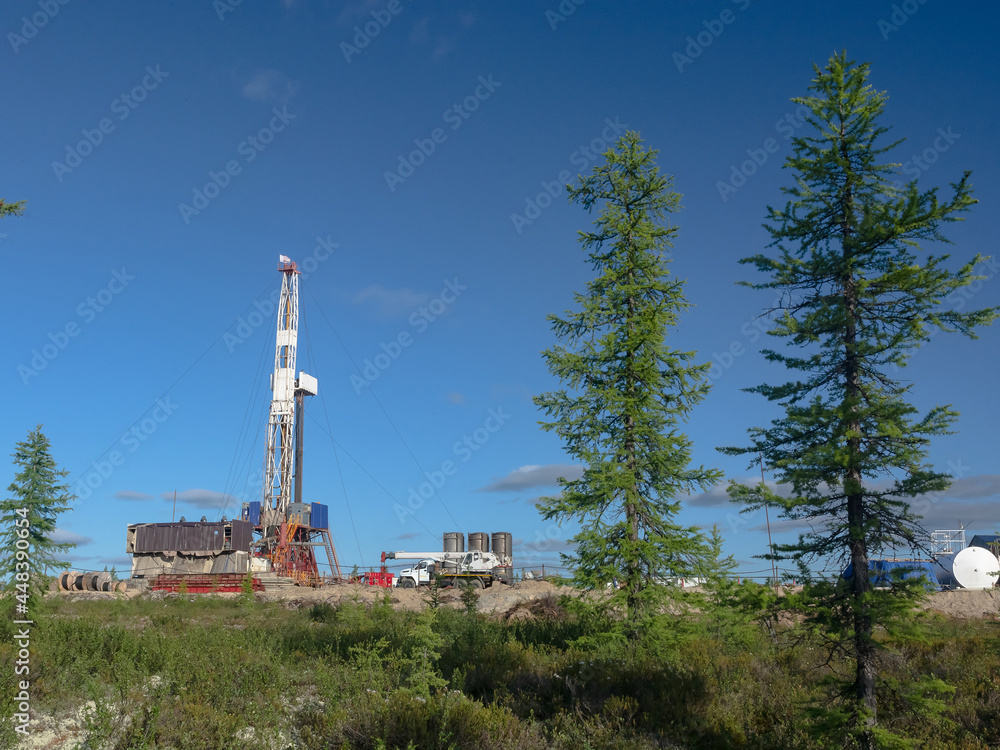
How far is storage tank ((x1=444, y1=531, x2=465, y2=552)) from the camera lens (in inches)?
1986

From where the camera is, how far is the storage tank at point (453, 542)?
165 feet

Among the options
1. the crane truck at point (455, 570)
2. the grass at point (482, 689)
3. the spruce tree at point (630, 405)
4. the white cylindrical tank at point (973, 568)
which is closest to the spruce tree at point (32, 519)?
the grass at point (482, 689)

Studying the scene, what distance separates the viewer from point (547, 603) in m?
24.8

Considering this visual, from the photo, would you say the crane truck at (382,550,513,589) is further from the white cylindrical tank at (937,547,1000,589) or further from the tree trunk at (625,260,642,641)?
the tree trunk at (625,260,642,641)

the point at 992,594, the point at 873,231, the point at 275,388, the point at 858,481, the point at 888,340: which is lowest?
the point at 992,594

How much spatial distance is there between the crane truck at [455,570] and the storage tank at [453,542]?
1473 millimetres

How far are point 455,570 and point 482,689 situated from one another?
3463 cm

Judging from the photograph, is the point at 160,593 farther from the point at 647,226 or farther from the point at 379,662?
the point at 647,226

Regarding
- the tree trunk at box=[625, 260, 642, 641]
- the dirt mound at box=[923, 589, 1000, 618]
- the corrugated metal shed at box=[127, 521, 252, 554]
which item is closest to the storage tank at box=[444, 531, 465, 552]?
the corrugated metal shed at box=[127, 521, 252, 554]

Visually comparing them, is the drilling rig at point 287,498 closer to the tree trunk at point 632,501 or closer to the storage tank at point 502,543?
the storage tank at point 502,543

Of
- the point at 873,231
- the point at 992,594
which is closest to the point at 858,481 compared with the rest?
the point at 873,231

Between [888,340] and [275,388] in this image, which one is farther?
[275,388]

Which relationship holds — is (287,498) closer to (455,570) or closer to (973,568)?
(455,570)

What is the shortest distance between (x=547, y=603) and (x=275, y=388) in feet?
122
